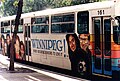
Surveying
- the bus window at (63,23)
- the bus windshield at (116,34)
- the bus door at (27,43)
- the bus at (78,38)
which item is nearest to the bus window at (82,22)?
the bus at (78,38)

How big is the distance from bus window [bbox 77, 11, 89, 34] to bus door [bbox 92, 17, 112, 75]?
60 centimetres

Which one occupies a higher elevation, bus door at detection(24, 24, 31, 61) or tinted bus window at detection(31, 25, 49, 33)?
tinted bus window at detection(31, 25, 49, 33)

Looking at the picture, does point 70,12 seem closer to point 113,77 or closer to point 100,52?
point 100,52

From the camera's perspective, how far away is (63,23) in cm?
1795

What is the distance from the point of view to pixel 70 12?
57.0ft

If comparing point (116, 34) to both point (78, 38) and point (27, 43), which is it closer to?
point (78, 38)

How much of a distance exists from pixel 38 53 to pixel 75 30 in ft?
17.6

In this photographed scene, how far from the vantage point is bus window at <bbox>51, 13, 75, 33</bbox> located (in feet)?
56.5

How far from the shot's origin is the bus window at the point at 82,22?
15.9m

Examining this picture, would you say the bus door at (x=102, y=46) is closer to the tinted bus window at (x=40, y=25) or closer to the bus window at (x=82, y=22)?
the bus window at (x=82, y=22)

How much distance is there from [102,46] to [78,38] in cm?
216

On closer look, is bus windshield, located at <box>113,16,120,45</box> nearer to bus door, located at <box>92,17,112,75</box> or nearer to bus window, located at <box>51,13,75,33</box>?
bus door, located at <box>92,17,112,75</box>

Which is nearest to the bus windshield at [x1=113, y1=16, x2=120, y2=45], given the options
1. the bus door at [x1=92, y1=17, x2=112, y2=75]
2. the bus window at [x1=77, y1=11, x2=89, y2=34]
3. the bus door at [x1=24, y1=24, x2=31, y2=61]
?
the bus door at [x1=92, y1=17, x2=112, y2=75]

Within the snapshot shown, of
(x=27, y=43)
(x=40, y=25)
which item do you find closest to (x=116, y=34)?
(x=40, y=25)
